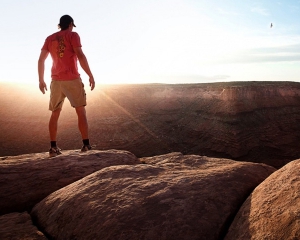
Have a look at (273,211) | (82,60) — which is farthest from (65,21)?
(273,211)

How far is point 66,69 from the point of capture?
3.50 meters

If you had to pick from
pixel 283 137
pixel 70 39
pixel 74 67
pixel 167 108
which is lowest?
pixel 283 137

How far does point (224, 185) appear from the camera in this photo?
2.09 m

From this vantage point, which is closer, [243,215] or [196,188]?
[243,215]

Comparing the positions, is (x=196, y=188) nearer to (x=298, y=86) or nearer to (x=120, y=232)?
(x=120, y=232)

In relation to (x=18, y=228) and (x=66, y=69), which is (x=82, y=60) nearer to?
(x=66, y=69)

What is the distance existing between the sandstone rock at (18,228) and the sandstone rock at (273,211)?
3.93 ft

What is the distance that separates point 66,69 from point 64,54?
0.54ft

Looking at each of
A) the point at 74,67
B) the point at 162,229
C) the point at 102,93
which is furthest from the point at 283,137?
the point at 162,229

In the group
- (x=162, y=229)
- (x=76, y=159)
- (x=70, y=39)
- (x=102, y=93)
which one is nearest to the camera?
(x=162, y=229)

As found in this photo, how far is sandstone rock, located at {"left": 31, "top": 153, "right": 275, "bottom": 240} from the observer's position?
1.76m

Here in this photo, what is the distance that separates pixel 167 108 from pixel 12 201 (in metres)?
16.2

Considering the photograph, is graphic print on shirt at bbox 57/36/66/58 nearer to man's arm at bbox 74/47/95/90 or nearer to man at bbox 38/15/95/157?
man at bbox 38/15/95/157

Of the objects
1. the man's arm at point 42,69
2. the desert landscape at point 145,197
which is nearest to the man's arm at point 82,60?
the man's arm at point 42,69
